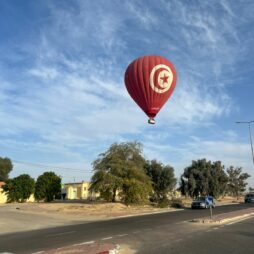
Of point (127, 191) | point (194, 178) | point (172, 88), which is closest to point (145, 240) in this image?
point (172, 88)

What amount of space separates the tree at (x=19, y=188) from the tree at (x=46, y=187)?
3.98 ft

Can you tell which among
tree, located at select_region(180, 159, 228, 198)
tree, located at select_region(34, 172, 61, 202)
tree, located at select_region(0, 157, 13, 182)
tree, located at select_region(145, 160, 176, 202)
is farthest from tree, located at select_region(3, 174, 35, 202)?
tree, located at select_region(0, 157, 13, 182)

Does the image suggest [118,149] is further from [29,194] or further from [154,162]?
[29,194]

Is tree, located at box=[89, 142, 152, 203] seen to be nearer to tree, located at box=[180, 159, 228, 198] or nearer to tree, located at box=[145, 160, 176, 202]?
tree, located at box=[145, 160, 176, 202]

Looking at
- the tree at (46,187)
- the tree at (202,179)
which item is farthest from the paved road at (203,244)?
the tree at (202,179)

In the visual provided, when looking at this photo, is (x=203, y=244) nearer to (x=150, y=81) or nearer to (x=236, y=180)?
(x=150, y=81)

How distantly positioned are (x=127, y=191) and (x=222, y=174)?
135ft

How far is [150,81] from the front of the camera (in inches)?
906

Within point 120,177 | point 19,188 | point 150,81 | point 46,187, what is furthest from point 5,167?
point 150,81

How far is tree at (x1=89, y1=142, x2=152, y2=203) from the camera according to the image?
159 ft

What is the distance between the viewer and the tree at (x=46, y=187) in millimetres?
65250

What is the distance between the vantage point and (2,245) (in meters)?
15.5

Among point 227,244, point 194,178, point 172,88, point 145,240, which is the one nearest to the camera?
point 227,244

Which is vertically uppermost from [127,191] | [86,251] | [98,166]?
[98,166]
